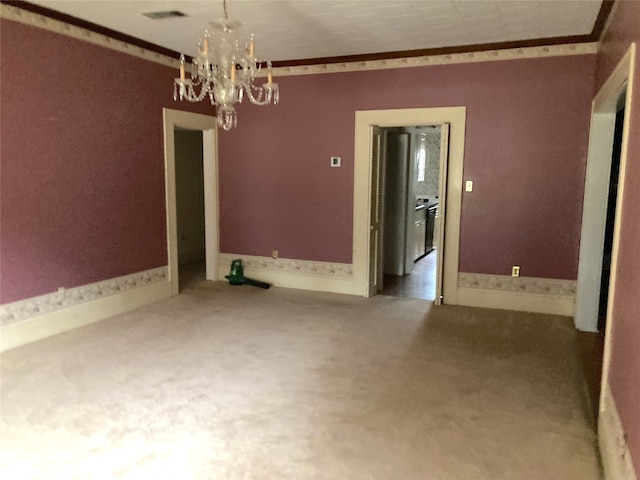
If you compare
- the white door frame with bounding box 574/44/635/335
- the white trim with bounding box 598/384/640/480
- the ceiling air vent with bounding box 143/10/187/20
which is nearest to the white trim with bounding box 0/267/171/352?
the ceiling air vent with bounding box 143/10/187/20

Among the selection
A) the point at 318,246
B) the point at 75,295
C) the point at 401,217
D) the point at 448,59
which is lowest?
the point at 75,295

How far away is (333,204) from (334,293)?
1.06 m

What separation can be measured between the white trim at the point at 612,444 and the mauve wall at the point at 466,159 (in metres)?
2.68

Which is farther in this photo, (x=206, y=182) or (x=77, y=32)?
(x=206, y=182)

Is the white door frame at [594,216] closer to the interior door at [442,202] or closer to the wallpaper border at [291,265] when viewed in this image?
the interior door at [442,202]

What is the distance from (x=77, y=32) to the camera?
4391 mm

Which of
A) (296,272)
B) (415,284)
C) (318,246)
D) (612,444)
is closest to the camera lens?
(612,444)

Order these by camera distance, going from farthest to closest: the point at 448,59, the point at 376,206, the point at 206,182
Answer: the point at 206,182
the point at 376,206
the point at 448,59

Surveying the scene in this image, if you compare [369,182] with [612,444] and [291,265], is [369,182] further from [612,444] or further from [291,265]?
[612,444]

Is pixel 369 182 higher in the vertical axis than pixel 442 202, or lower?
higher

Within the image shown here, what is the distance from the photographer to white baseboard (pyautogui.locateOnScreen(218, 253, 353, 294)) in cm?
598

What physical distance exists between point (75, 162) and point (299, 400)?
117 inches

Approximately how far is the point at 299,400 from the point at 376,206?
316 centimetres

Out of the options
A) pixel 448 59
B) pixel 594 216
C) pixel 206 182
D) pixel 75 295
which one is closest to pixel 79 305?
pixel 75 295
